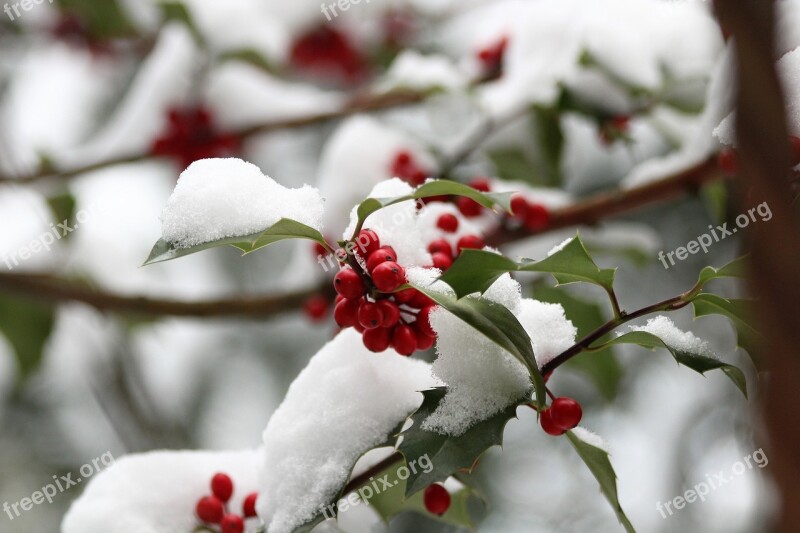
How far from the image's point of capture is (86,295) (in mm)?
1412

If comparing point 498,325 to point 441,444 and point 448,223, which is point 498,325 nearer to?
point 441,444

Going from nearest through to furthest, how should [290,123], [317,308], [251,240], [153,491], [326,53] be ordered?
[251,240]
[153,491]
[317,308]
[290,123]
[326,53]

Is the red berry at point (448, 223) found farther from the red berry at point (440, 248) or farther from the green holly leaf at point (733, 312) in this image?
the green holly leaf at point (733, 312)

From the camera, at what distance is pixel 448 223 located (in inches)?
31.4

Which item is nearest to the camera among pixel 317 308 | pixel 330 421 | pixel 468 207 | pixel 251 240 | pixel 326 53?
pixel 251 240

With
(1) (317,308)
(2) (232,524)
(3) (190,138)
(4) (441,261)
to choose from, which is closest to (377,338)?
(4) (441,261)

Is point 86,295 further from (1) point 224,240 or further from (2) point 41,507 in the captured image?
(2) point 41,507

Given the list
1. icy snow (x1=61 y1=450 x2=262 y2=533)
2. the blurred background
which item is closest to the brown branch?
the blurred background

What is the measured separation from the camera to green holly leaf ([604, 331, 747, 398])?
605mm

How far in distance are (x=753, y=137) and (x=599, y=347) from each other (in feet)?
1.41

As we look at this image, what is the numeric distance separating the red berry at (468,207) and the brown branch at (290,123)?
53 cm

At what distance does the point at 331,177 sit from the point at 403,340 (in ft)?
2.69

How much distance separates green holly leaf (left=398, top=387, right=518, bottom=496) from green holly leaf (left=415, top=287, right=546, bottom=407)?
0.04 meters

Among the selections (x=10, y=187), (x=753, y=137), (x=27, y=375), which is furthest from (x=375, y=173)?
(x=753, y=137)
